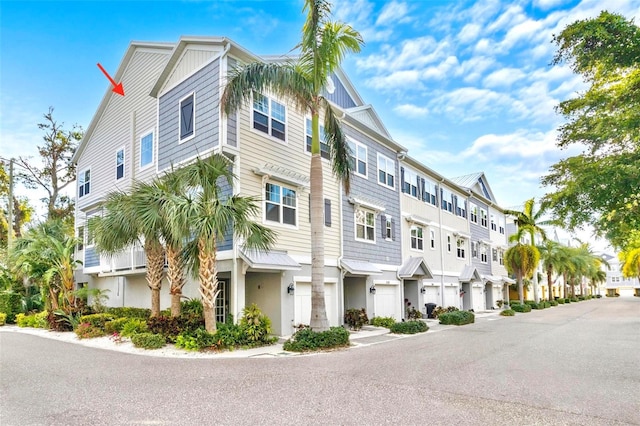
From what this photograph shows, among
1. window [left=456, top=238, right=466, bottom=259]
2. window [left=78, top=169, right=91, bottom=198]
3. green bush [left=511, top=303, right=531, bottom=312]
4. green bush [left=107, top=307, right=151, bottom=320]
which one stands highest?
window [left=78, top=169, right=91, bottom=198]

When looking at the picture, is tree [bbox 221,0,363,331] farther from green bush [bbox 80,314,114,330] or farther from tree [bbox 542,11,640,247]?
green bush [bbox 80,314,114,330]

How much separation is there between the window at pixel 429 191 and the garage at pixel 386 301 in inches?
286

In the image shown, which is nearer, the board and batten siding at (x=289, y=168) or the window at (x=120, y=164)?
the board and batten siding at (x=289, y=168)

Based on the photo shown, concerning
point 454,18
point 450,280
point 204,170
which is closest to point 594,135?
point 454,18

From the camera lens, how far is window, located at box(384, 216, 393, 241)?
72.6 ft

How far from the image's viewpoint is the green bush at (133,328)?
13.5m

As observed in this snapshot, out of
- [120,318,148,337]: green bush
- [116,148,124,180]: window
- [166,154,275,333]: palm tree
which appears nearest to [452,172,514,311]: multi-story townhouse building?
[166,154,275,333]: palm tree

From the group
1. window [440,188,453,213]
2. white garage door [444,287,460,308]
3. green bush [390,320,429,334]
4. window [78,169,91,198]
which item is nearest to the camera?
green bush [390,320,429,334]

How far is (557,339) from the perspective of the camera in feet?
50.3

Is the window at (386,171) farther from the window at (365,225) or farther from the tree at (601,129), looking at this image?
the tree at (601,129)

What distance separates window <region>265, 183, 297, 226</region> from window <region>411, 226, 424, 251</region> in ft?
34.9

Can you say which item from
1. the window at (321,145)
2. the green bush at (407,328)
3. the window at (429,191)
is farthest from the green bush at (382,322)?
the window at (429,191)

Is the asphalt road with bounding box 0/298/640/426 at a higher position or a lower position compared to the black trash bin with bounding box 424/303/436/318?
higher

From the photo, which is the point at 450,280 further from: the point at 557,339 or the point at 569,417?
the point at 569,417
